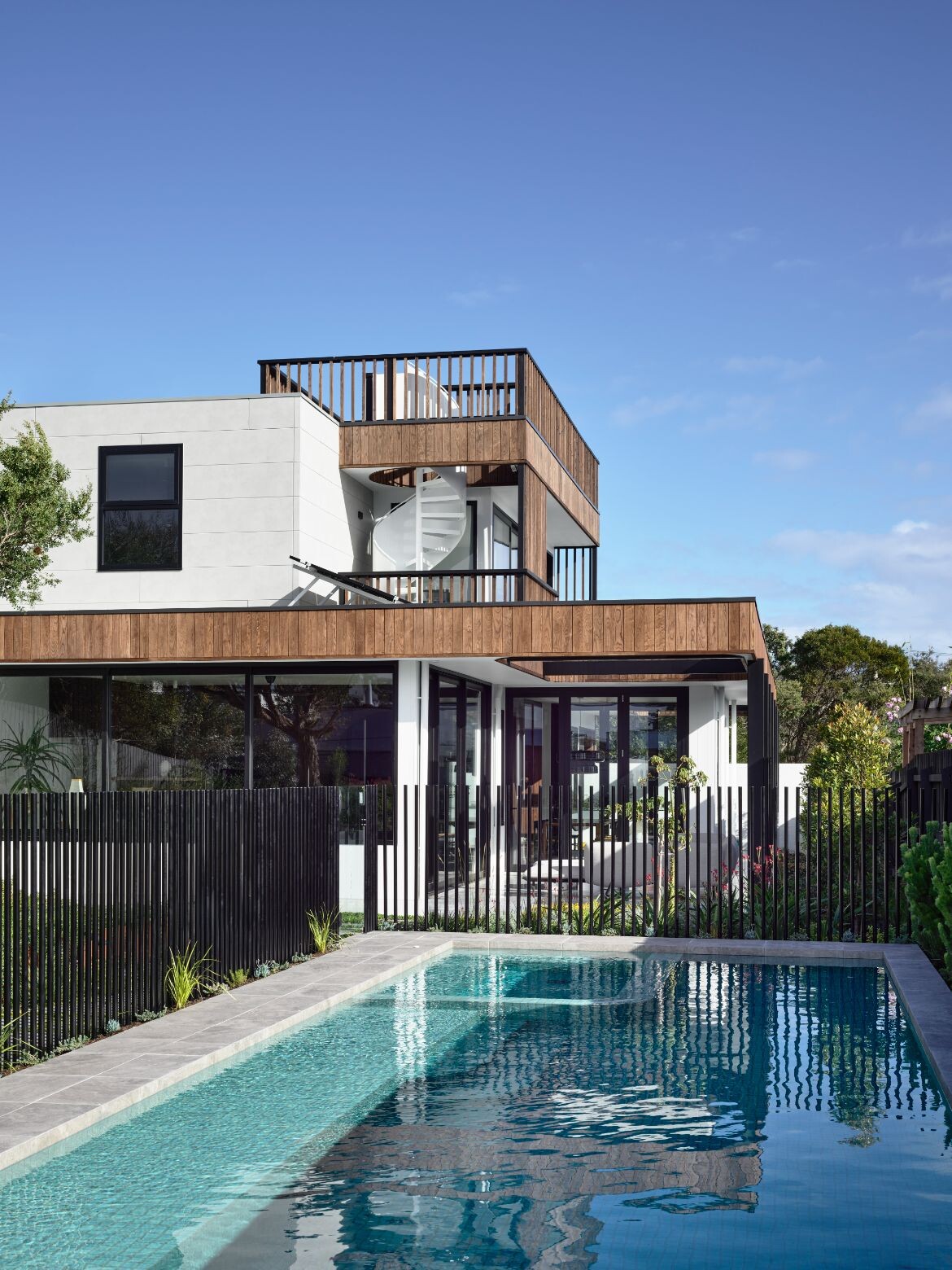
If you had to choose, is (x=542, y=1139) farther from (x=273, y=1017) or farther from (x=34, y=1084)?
(x=273, y=1017)

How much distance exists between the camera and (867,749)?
26250 mm

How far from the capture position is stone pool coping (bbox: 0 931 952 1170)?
7191 millimetres

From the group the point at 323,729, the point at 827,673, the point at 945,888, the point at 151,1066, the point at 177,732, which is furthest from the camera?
the point at 827,673

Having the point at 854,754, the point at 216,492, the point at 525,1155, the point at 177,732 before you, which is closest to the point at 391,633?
the point at 177,732

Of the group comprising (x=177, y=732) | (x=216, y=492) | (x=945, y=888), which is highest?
(x=216, y=492)

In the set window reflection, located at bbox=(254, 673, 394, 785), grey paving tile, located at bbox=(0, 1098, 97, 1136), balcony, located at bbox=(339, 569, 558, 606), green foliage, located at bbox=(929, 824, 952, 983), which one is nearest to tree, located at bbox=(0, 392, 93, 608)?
window reflection, located at bbox=(254, 673, 394, 785)

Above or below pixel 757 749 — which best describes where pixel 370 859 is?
below

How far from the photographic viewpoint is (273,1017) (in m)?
9.76

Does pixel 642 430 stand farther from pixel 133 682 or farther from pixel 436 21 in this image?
pixel 133 682

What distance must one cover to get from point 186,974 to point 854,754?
18.4 m

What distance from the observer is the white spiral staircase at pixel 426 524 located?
826 inches

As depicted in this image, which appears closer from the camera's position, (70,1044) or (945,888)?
(70,1044)

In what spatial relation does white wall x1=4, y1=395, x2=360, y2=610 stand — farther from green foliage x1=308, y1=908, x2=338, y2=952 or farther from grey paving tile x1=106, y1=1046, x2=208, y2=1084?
grey paving tile x1=106, y1=1046, x2=208, y2=1084

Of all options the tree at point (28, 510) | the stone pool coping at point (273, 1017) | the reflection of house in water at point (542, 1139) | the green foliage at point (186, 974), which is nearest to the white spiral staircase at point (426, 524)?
the tree at point (28, 510)
